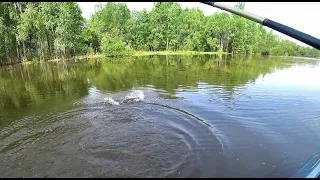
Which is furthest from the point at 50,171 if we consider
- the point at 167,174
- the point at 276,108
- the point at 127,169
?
the point at 276,108

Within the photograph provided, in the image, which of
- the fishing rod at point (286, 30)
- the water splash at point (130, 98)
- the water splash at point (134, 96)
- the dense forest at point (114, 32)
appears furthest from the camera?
the dense forest at point (114, 32)

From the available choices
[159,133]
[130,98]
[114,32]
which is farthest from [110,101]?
[114,32]

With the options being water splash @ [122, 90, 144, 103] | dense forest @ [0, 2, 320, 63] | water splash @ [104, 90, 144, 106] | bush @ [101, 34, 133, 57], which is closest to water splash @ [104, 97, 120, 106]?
water splash @ [104, 90, 144, 106]

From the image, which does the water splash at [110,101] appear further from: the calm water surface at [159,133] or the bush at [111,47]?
the bush at [111,47]

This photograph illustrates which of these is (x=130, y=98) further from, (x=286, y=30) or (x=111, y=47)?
(x=111, y=47)

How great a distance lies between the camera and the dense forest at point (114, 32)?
36625mm

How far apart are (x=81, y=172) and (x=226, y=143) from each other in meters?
4.45

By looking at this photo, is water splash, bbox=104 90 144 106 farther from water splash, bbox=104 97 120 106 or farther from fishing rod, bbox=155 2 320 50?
fishing rod, bbox=155 2 320 50

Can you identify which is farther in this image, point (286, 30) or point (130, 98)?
point (130, 98)

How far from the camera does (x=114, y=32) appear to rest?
59375 millimetres

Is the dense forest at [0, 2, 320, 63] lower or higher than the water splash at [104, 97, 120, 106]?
higher

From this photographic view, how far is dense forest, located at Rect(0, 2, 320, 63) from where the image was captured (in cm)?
3662

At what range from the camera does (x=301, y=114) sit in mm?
10414

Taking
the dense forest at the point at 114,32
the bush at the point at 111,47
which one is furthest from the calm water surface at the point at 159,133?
the bush at the point at 111,47
